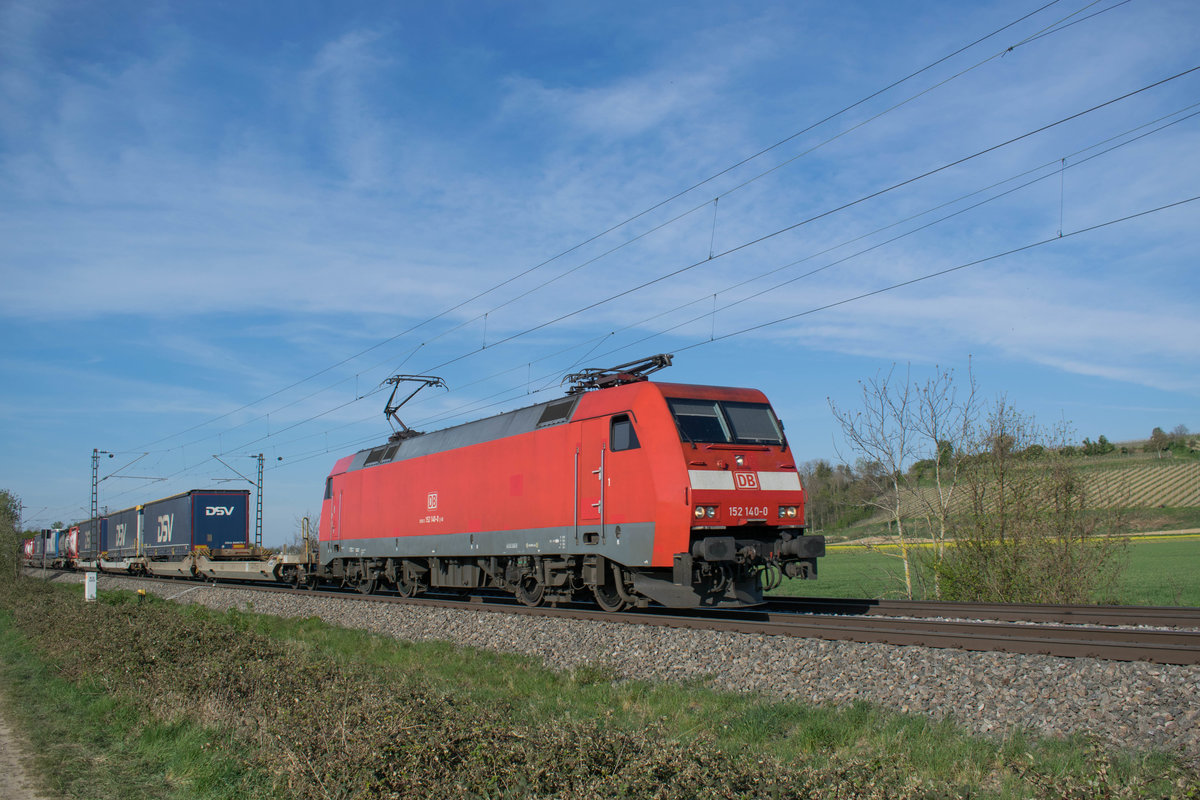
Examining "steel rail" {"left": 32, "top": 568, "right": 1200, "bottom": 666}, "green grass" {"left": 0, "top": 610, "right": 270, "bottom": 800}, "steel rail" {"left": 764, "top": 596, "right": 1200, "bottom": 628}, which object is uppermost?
"steel rail" {"left": 32, "top": 568, "right": 1200, "bottom": 666}

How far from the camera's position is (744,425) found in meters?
13.8

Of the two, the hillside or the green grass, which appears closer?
the green grass

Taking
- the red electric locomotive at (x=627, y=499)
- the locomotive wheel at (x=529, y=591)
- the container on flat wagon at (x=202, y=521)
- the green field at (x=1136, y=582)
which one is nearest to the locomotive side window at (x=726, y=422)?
the red electric locomotive at (x=627, y=499)

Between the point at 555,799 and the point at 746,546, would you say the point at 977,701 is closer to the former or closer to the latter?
the point at 555,799

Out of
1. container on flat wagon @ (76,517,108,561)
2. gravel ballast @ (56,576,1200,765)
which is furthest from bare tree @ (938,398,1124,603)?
container on flat wagon @ (76,517,108,561)

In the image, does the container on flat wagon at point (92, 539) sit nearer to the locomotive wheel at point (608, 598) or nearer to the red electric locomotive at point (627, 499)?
the red electric locomotive at point (627, 499)

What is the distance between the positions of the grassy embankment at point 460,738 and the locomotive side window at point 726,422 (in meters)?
4.37

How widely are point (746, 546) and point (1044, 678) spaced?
5478 mm

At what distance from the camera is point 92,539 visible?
49.0 m

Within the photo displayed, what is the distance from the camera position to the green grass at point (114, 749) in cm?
657

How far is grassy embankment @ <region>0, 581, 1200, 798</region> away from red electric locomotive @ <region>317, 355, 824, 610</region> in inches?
119

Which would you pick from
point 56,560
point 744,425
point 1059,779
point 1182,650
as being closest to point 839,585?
point 744,425

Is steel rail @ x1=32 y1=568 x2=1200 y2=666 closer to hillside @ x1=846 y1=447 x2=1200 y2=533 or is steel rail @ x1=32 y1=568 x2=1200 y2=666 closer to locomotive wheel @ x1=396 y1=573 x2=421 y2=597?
hillside @ x1=846 y1=447 x2=1200 y2=533

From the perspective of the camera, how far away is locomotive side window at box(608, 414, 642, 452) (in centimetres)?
1341
